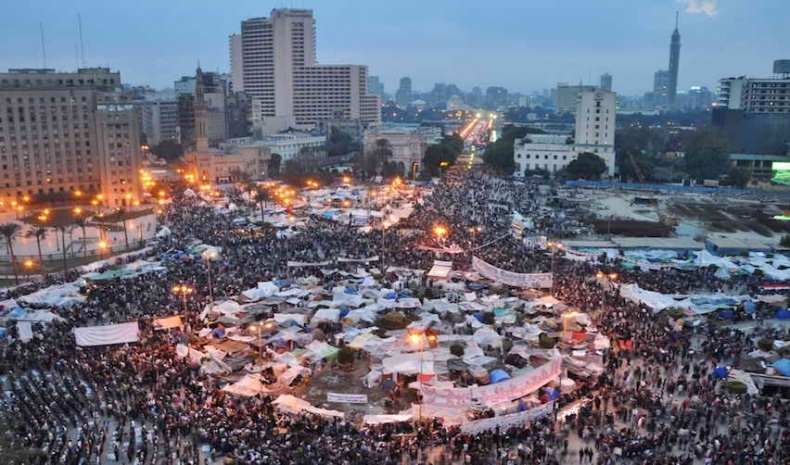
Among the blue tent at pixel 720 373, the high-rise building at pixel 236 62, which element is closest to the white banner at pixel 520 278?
the blue tent at pixel 720 373

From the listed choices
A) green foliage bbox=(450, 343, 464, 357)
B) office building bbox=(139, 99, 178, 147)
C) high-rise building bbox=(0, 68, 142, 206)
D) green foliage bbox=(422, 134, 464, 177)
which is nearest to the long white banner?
green foliage bbox=(450, 343, 464, 357)

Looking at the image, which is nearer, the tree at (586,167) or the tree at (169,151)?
the tree at (586,167)

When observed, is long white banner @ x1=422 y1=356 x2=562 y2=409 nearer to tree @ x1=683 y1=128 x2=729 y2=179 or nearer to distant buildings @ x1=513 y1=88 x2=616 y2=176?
distant buildings @ x1=513 y1=88 x2=616 y2=176

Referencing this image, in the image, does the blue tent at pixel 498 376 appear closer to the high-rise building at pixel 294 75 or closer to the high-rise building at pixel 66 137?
the high-rise building at pixel 66 137

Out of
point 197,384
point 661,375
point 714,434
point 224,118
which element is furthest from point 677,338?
point 224,118

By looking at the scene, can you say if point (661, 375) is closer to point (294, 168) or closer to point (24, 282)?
point (24, 282)

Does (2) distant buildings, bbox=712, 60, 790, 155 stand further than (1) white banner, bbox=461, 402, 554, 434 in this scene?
Yes
